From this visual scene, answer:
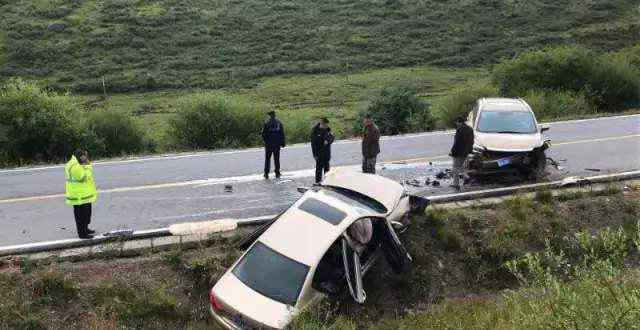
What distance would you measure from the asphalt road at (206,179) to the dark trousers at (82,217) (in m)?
0.52

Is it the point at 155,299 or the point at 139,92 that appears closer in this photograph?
the point at 155,299

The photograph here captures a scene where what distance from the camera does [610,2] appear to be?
58.3 metres

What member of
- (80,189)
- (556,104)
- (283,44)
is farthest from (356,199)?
(283,44)

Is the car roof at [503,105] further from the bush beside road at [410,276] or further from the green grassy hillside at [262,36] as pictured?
the green grassy hillside at [262,36]

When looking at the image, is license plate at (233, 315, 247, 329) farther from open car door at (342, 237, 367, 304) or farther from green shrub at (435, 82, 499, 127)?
green shrub at (435, 82, 499, 127)

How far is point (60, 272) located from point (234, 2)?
54.4 meters

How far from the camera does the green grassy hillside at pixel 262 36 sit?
4566 centimetres

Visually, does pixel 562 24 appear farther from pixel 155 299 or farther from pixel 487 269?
pixel 155 299

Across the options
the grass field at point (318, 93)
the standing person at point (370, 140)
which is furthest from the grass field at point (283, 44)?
the standing person at point (370, 140)

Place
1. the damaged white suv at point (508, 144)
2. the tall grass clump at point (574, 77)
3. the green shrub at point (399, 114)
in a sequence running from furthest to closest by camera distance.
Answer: the tall grass clump at point (574, 77) → the green shrub at point (399, 114) → the damaged white suv at point (508, 144)

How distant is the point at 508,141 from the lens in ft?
42.5

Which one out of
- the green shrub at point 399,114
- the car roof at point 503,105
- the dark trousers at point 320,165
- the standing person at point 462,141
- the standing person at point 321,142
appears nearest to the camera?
the standing person at point 462,141

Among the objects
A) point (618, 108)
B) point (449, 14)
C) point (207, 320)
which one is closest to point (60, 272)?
point (207, 320)

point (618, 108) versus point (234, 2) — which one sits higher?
point (234, 2)
